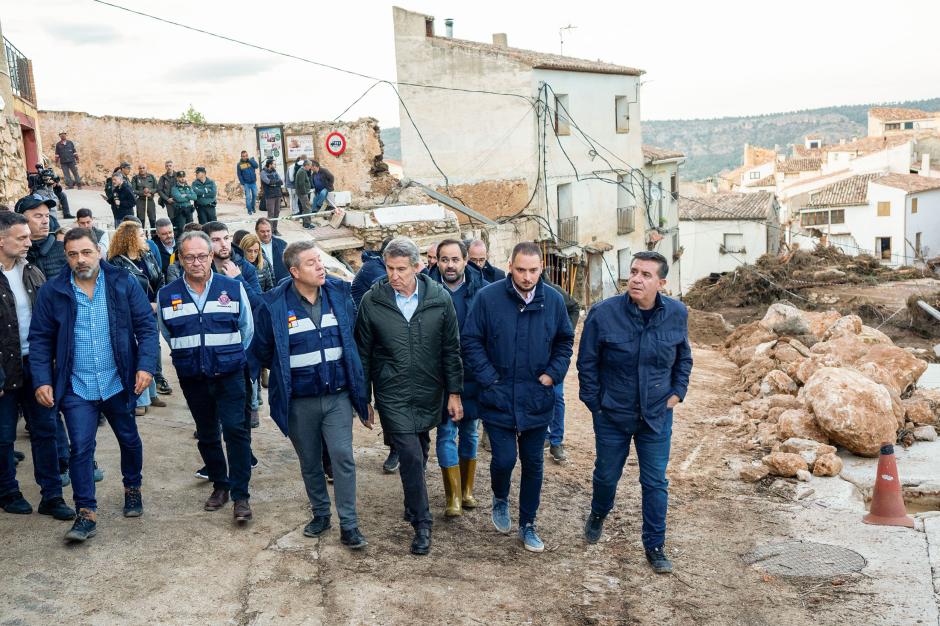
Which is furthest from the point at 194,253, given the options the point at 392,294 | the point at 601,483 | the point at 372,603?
the point at 601,483

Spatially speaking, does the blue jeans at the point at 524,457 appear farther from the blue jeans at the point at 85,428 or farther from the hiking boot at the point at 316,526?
the blue jeans at the point at 85,428

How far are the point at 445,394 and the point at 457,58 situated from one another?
2345 centimetres

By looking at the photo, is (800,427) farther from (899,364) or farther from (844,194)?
(844,194)

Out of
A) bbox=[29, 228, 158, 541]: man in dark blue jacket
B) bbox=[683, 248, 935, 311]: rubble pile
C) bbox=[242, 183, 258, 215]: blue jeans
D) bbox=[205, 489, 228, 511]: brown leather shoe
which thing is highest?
bbox=[242, 183, 258, 215]: blue jeans

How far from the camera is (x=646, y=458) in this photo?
507 centimetres

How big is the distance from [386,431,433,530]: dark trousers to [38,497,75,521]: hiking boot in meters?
2.04

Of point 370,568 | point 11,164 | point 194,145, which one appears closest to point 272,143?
point 194,145

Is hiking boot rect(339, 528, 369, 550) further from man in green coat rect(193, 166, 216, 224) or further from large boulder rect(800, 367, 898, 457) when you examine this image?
man in green coat rect(193, 166, 216, 224)

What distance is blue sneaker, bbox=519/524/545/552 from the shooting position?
5.31 m

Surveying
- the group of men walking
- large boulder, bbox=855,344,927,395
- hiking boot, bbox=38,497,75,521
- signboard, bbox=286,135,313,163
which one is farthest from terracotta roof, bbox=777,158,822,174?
hiking boot, bbox=38,497,75,521

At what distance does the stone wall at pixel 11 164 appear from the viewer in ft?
39.7

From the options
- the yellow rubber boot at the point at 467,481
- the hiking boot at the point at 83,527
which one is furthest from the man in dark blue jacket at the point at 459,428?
the hiking boot at the point at 83,527

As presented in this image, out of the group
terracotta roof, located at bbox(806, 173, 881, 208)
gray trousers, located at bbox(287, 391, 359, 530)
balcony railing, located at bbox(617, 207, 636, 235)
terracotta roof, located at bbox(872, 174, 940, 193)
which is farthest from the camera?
terracotta roof, located at bbox(806, 173, 881, 208)

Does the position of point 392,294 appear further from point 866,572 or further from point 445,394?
point 866,572
